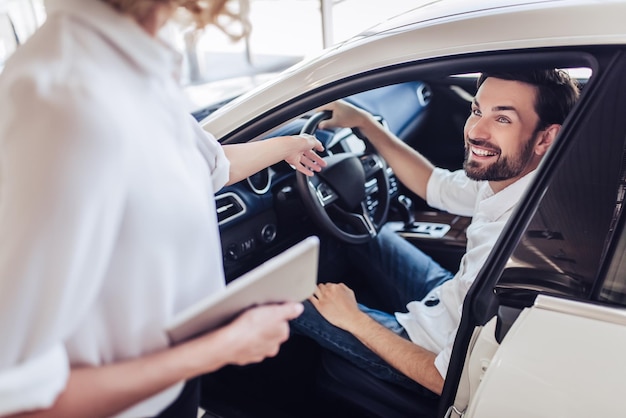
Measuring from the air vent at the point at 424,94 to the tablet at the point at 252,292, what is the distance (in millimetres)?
1814

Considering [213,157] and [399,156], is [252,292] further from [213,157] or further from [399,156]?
[399,156]

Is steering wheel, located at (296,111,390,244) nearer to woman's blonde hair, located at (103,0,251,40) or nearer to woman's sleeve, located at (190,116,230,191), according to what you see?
woman's sleeve, located at (190,116,230,191)

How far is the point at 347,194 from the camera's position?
5.82 feet

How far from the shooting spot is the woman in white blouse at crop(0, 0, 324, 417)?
0.63 meters

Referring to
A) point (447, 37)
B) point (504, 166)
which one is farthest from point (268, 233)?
point (447, 37)

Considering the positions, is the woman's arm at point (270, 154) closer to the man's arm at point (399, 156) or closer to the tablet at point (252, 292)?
the man's arm at point (399, 156)

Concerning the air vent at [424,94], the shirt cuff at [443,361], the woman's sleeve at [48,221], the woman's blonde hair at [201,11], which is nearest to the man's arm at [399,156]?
the shirt cuff at [443,361]

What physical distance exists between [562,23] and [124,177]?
2.67 ft

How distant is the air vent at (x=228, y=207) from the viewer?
155 cm

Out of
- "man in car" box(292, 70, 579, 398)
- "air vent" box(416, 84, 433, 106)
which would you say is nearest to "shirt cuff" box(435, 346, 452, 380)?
"man in car" box(292, 70, 579, 398)

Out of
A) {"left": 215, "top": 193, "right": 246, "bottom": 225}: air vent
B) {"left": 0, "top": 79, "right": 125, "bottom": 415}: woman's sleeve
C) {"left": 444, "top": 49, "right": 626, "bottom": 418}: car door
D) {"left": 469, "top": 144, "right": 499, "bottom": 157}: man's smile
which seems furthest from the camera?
{"left": 215, "top": 193, "right": 246, "bottom": 225}: air vent

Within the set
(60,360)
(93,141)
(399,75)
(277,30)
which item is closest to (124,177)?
(93,141)

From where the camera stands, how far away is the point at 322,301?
155 centimetres

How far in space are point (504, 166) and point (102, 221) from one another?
1.01 metres
